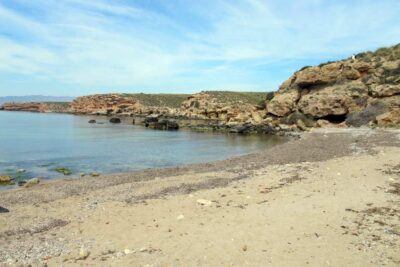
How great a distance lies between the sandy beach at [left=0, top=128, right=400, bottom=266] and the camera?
8516mm

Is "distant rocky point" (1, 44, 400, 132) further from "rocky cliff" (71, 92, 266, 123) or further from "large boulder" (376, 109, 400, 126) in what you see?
"rocky cliff" (71, 92, 266, 123)

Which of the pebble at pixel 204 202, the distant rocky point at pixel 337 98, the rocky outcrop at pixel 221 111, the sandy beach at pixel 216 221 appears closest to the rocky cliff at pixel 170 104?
the rocky outcrop at pixel 221 111

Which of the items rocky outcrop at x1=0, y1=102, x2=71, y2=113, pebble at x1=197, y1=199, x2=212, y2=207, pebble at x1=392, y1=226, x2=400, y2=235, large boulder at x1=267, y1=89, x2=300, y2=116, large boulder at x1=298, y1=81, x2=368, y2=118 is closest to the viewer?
pebble at x1=392, y1=226, x2=400, y2=235

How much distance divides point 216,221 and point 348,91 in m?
54.0

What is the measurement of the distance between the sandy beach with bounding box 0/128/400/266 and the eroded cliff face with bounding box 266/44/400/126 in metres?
37.4

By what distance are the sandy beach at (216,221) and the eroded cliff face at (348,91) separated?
37.4 metres

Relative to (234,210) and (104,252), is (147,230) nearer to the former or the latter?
(104,252)

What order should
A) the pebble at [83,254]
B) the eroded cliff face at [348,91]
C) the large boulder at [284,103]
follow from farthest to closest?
the large boulder at [284,103] < the eroded cliff face at [348,91] < the pebble at [83,254]

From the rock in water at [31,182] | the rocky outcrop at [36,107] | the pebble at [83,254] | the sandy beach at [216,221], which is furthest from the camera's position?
the rocky outcrop at [36,107]

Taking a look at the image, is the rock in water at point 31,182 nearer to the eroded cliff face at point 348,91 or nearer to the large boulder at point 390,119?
the large boulder at point 390,119

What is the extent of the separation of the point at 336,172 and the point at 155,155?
61.5 ft

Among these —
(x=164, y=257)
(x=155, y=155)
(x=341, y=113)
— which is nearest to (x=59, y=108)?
(x=341, y=113)

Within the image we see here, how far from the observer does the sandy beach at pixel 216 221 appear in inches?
335

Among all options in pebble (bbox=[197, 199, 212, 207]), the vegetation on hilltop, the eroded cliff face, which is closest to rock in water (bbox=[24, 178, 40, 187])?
pebble (bbox=[197, 199, 212, 207])
